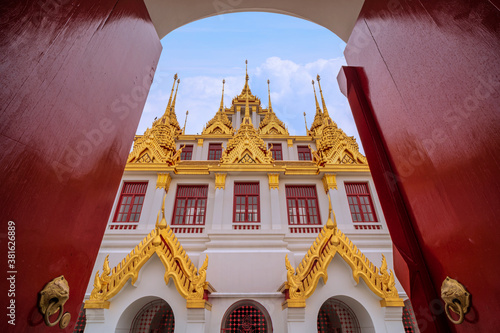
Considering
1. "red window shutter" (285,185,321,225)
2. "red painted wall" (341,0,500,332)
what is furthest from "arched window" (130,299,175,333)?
"red painted wall" (341,0,500,332)

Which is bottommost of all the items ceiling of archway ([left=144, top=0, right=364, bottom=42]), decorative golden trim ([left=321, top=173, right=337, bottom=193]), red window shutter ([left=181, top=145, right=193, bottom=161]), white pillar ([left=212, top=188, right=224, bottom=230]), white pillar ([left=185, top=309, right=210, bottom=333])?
white pillar ([left=185, top=309, right=210, bottom=333])

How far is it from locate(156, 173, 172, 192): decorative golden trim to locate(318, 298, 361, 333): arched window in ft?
27.8

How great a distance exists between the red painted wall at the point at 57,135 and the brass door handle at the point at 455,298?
7.19 feet

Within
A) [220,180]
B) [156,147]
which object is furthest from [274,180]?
[156,147]

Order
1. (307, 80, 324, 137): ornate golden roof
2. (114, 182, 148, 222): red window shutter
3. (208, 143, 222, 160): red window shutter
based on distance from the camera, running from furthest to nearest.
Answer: (307, 80, 324, 137): ornate golden roof, (208, 143, 222, 160): red window shutter, (114, 182, 148, 222): red window shutter

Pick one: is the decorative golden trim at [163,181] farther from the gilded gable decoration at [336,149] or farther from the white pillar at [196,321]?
the gilded gable decoration at [336,149]

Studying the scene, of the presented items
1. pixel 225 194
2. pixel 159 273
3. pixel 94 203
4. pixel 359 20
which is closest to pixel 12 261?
pixel 94 203

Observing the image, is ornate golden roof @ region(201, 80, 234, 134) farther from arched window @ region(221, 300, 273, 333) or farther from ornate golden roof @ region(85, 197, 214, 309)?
arched window @ region(221, 300, 273, 333)

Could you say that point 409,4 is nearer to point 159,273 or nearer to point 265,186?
point 159,273

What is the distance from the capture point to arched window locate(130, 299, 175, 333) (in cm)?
836

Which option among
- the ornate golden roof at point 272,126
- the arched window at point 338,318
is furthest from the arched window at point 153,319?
the ornate golden roof at point 272,126

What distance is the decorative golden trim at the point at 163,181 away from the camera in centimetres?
1160

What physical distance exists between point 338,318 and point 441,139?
9.56m

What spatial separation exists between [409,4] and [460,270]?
1.73m
